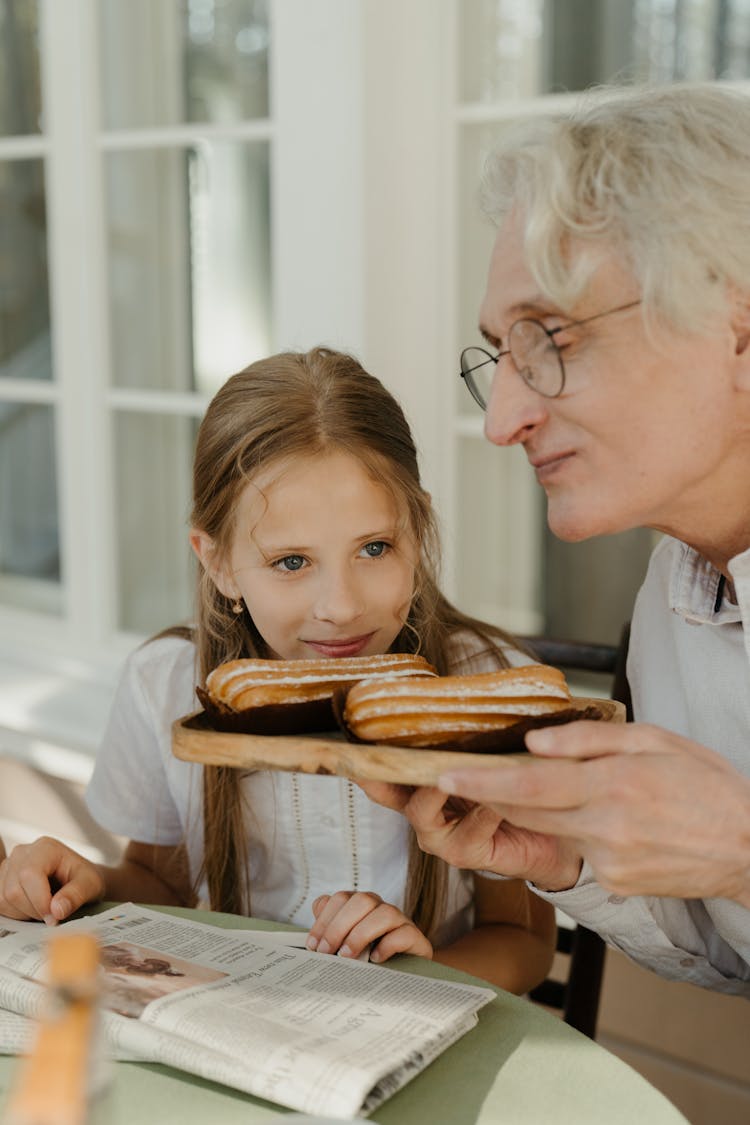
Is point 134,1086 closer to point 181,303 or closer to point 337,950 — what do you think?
point 337,950

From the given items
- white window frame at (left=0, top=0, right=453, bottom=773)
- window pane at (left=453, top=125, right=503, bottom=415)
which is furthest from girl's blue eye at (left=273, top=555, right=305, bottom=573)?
window pane at (left=453, top=125, right=503, bottom=415)

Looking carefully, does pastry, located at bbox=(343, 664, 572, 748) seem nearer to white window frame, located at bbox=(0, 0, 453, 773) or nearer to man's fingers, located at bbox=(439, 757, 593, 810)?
man's fingers, located at bbox=(439, 757, 593, 810)

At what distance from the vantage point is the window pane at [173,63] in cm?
282

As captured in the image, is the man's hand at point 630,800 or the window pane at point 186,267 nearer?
the man's hand at point 630,800

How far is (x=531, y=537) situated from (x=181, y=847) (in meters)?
1.23

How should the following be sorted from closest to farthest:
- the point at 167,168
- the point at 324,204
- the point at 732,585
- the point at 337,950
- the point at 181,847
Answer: the point at 337,950, the point at 732,585, the point at 181,847, the point at 324,204, the point at 167,168

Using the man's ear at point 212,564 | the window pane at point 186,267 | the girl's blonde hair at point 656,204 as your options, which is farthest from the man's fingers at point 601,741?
the window pane at point 186,267

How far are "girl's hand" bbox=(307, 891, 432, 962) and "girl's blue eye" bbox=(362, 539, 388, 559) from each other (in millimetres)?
461

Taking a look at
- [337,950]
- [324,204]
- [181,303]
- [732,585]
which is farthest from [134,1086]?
[181,303]

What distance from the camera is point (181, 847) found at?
171 centimetres

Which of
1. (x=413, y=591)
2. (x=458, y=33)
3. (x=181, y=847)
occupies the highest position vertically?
(x=458, y=33)

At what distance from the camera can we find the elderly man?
1051mm

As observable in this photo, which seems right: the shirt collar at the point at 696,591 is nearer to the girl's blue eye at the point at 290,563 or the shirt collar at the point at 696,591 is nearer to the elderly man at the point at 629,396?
the elderly man at the point at 629,396

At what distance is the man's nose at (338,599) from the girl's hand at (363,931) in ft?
1.15
